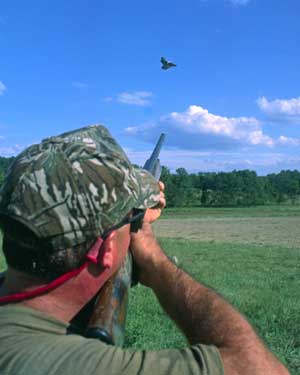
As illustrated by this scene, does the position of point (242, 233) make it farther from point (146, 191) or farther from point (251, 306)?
point (146, 191)

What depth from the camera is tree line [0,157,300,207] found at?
10750 centimetres

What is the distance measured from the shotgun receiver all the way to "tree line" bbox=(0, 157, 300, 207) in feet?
320

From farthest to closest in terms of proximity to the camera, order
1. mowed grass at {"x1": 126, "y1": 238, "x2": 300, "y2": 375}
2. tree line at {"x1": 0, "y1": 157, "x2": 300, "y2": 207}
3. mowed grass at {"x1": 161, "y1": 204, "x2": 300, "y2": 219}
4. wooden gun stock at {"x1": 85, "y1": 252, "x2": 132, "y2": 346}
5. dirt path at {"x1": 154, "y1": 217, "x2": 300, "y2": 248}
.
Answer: tree line at {"x1": 0, "y1": 157, "x2": 300, "y2": 207}
mowed grass at {"x1": 161, "y1": 204, "x2": 300, "y2": 219}
dirt path at {"x1": 154, "y1": 217, "x2": 300, "y2": 248}
mowed grass at {"x1": 126, "y1": 238, "x2": 300, "y2": 375}
wooden gun stock at {"x1": 85, "y1": 252, "x2": 132, "y2": 346}

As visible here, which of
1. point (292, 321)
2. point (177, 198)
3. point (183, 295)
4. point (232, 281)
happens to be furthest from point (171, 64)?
point (177, 198)

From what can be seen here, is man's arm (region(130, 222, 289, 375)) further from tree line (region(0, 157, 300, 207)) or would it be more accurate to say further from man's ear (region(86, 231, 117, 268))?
tree line (region(0, 157, 300, 207))

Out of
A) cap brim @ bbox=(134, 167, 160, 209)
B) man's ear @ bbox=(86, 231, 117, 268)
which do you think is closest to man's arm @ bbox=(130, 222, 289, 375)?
cap brim @ bbox=(134, 167, 160, 209)

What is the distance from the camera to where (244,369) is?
1651 millimetres

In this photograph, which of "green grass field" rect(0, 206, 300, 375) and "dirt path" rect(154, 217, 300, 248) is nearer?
"green grass field" rect(0, 206, 300, 375)

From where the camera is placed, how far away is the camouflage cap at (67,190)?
1716 millimetres

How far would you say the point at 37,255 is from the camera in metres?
1.73

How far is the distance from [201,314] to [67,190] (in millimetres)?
584

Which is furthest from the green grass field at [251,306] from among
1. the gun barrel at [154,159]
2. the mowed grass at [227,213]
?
the mowed grass at [227,213]

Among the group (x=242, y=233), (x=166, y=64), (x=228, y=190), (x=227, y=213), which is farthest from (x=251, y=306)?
(x=228, y=190)

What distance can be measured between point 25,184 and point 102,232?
27 centimetres
